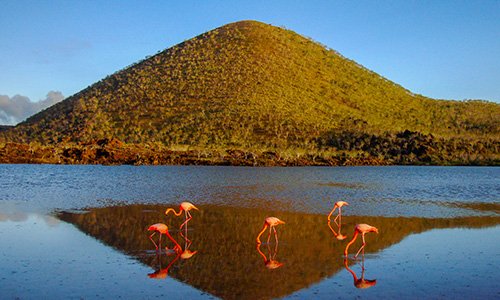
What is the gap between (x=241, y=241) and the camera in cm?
1284

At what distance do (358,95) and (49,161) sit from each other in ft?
154

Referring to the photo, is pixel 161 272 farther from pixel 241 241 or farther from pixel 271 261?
pixel 241 241

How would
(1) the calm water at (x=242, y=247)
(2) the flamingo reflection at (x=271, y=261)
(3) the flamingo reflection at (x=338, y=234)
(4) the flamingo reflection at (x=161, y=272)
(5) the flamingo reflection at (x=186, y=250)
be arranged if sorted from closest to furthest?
1. (1) the calm water at (x=242, y=247)
2. (4) the flamingo reflection at (x=161, y=272)
3. (2) the flamingo reflection at (x=271, y=261)
4. (5) the flamingo reflection at (x=186, y=250)
5. (3) the flamingo reflection at (x=338, y=234)

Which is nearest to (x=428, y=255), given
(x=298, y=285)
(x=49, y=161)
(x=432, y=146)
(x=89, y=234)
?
(x=298, y=285)

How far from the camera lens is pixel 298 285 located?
29.5 ft

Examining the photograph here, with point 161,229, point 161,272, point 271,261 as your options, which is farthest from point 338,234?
point 161,272

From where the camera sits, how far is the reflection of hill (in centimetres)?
924

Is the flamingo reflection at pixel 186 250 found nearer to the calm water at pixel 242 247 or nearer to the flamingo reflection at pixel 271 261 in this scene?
the calm water at pixel 242 247

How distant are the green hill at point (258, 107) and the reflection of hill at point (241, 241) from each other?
3723cm

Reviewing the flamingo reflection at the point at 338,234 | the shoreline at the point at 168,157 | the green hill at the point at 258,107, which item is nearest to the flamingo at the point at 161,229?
the flamingo reflection at the point at 338,234

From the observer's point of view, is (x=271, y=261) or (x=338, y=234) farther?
(x=338, y=234)

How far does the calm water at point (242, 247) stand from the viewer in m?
8.85

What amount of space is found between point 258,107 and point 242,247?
51.3 m

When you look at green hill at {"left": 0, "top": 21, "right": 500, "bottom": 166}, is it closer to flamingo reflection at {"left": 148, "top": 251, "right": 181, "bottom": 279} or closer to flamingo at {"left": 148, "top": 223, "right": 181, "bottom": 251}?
flamingo at {"left": 148, "top": 223, "right": 181, "bottom": 251}
